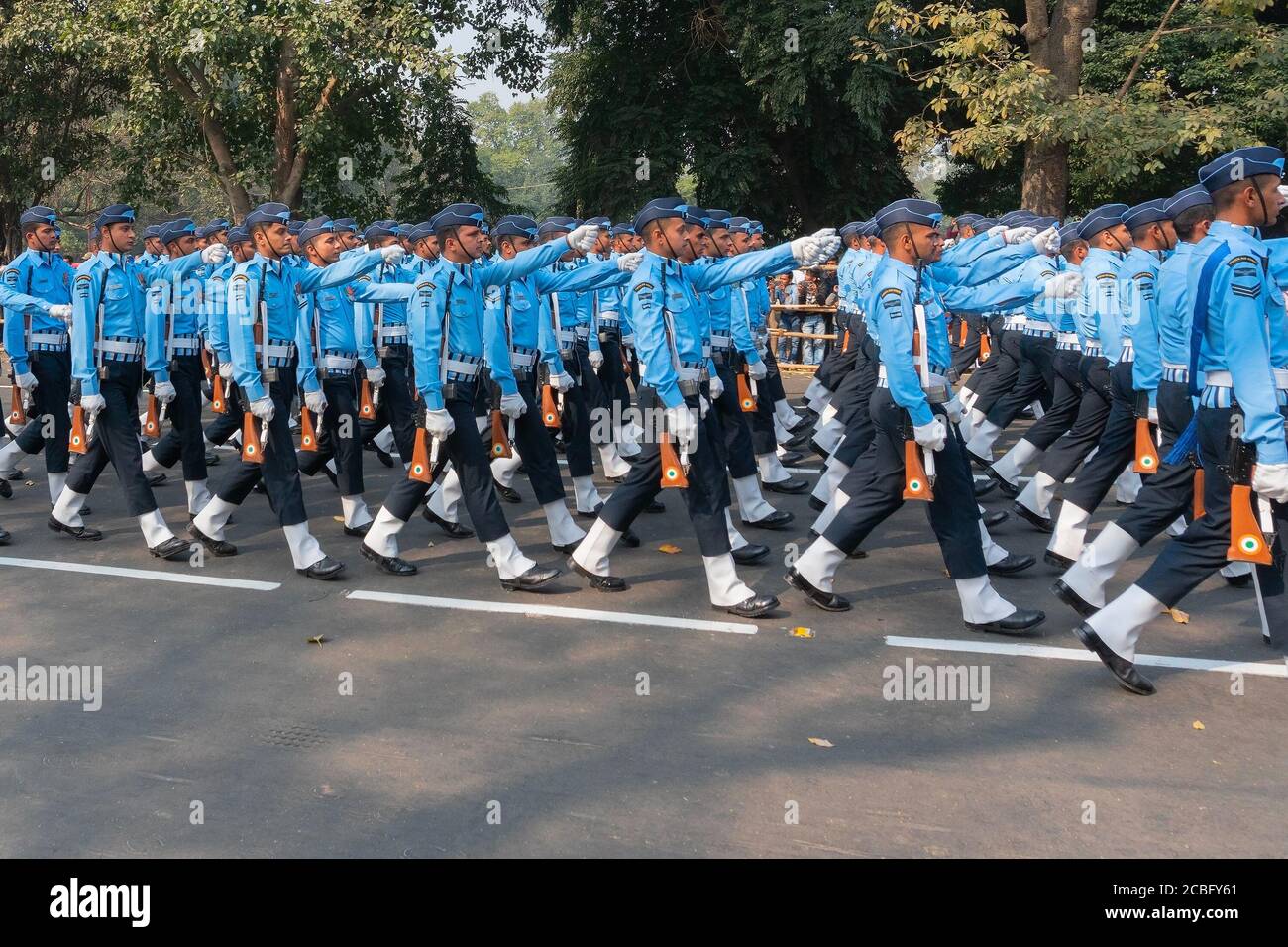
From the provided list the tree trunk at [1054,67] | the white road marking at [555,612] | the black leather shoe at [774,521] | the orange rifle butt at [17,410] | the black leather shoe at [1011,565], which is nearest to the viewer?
the white road marking at [555,612]

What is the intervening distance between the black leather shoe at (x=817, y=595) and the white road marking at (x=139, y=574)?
→ 298 centimetres

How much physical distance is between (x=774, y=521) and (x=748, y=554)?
3.27ft

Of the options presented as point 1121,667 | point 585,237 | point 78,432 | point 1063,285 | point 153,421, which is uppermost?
point 585,237

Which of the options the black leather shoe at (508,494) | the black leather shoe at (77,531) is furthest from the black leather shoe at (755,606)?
the black leather shoe at (77,531)

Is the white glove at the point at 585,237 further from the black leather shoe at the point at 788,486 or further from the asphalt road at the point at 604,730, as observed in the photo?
the black leather shoe at the point at 788,486

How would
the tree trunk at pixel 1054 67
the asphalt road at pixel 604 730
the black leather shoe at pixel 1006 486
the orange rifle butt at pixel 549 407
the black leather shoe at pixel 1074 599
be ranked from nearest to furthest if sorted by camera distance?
1. the asphalt road at pixel 604 730
2. the black leather shoe at pixel 1074 599
3. the orange rifle butt at pixel 549 407
4. the black leather shoe at pixel 1006 486
5. the tree trunk at pixel 1054 67

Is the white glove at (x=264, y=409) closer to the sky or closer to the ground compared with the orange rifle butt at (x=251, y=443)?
closer to the sky

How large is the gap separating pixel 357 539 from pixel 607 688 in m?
3.44

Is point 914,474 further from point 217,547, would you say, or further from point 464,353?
point 217,547

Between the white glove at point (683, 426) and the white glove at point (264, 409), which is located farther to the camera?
the white glove at point (264, 409)

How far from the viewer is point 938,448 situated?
625 centimetres

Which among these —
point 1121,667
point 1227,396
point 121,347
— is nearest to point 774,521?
point 1121,667

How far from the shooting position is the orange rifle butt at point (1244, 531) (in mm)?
5129

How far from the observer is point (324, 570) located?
751 cm
